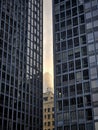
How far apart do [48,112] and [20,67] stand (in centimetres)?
4931

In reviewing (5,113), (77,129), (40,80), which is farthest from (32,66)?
(77,129)

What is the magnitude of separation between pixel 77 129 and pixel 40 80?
46.3m

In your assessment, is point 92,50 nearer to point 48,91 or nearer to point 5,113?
point 5,113

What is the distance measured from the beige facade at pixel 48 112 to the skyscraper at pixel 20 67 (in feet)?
114

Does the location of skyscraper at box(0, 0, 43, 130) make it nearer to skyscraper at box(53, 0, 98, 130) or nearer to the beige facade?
skyscraper at box(53, 0, 98, 130)

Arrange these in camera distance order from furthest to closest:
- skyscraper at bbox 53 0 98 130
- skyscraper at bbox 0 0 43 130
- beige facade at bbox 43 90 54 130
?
beige facade at bbox 43 90 54 130 → skyscraper at bbox 0 0 43 130 → skyscraper at bbox 53 0 98 130

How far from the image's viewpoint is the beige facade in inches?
5761

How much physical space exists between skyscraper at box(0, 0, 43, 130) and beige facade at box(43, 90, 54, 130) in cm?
3463

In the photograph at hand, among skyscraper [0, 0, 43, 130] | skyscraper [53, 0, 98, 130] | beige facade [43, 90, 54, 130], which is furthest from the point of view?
beige facade [43, 90, 54, 130]

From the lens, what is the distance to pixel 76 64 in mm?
84125

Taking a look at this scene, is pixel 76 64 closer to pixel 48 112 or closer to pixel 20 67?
pixel 20 67

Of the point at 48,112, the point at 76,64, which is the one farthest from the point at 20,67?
the point at 48,112

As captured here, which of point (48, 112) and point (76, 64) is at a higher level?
point (76, 64)

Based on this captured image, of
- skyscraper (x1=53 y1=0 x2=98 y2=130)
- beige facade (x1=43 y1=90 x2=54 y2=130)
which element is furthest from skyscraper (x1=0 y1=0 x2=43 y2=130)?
beige facade (x1=43 y1=90 x2=54 y2=130)
